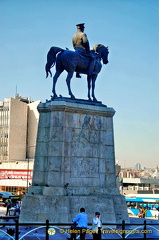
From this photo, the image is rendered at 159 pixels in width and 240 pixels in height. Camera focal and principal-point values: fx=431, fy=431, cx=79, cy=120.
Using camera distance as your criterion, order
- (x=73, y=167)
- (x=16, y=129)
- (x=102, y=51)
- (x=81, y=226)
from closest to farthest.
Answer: (x=81, y=226) < (x=73, y=167) < (x=102, y=51) < (x=16, y=129)

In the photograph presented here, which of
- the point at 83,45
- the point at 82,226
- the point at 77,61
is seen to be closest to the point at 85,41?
the point at 83,45

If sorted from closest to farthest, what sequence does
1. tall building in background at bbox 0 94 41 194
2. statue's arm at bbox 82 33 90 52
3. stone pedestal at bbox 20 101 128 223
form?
1. stone pedestal at bbox 20 101 128 223
2. statue's arm at bbox 82 33 90 52
3. tall building in background at bbox 0 94 41 194

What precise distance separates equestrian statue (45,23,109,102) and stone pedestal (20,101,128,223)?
52.1 inches

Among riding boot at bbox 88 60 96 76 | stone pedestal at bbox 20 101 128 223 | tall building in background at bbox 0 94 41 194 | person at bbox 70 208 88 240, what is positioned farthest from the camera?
tall building in background at bbox 0 94 41 194

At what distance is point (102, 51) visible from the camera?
22375 mm

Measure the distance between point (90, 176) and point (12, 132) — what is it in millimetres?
103035

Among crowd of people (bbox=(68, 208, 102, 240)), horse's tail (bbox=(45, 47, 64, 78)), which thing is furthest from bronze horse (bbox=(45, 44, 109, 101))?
crowd of people (bbox=(68, 208, 102, 240))

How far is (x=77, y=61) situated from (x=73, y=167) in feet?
16.8

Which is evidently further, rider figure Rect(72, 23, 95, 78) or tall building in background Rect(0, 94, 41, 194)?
tall building in background Rect(0, 94, 41, 194)

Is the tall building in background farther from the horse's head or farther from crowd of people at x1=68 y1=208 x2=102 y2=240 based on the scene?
crowd of people at x1=68 y1=208 x2=102 y2=240

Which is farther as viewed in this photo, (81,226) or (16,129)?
(16,129)

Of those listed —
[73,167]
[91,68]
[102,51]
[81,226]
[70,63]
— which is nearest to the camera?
[81,226]

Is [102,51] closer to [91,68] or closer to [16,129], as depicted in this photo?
[91,68]

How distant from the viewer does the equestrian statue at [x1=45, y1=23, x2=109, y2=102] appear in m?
20.5
